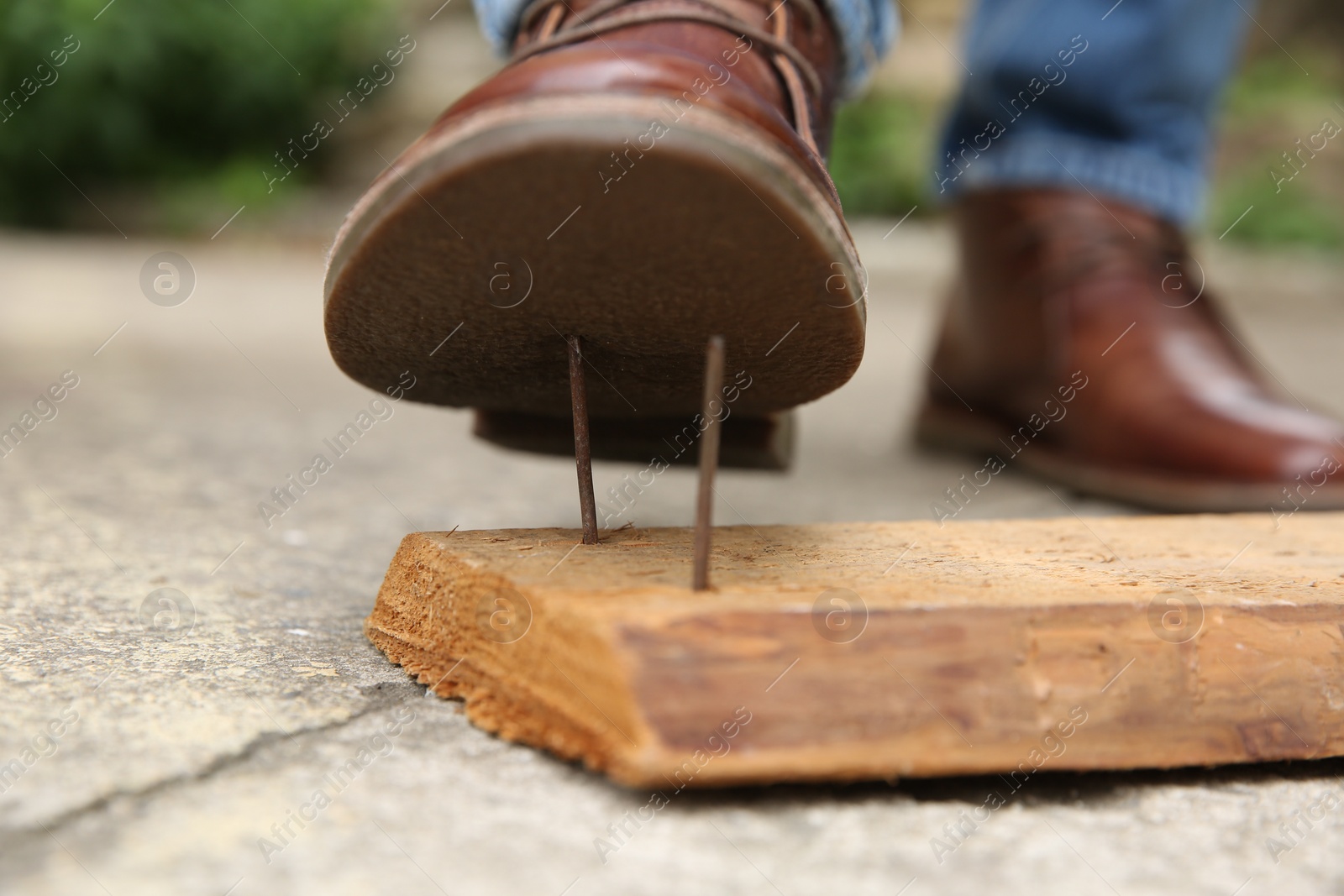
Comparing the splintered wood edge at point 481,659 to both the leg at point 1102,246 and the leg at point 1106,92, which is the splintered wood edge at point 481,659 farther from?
the leg at point 1106,92

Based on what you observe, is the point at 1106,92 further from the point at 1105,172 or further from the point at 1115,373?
the point at 1115,373

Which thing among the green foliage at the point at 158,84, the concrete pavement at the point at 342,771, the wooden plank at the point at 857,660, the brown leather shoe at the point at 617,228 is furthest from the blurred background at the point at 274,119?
the wooden plank at the point at 857,660

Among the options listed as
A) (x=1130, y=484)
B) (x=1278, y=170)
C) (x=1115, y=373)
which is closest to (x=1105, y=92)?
(x=1115, y=373)

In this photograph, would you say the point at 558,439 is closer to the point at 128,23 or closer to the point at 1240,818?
the point at 1240,818

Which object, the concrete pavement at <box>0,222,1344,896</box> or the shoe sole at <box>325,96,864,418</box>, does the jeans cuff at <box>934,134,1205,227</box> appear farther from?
the shoe sole at <box>325,96,864,418</box>

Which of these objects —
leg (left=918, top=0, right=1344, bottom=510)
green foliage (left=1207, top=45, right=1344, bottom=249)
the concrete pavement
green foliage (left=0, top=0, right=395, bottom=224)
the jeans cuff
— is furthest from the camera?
green foliage (left=1207, top=45, right=1344, bottom=249)

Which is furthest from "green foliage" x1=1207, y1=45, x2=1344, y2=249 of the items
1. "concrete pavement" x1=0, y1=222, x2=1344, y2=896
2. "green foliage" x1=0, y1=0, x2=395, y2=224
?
"concrete pavement" x1=0, y1=222, x2=1344, y2=896

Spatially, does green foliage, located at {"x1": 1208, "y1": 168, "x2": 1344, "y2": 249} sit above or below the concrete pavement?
below
